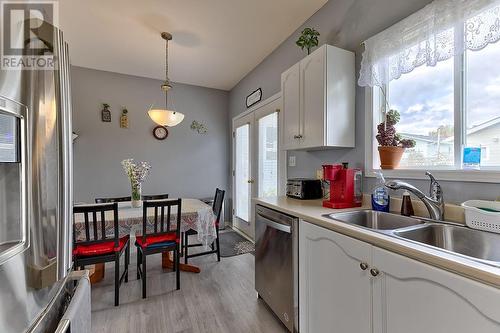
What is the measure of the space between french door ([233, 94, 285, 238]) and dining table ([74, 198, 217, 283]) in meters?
1.01

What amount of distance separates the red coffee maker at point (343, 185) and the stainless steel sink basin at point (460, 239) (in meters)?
0.52

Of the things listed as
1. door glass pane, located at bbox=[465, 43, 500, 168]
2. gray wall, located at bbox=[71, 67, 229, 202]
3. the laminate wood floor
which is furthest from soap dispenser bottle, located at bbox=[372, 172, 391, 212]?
gray wall, located at bbox=[71, 67, 229, 202]

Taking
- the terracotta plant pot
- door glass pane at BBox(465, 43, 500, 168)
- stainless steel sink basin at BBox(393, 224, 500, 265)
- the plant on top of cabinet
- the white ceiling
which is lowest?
stainless steel sink basin at BBox(393, 224, 500, 265)

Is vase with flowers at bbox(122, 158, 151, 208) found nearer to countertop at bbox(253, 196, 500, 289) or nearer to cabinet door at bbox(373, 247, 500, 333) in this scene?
countertop at bbox(253, 196, 500, 289)

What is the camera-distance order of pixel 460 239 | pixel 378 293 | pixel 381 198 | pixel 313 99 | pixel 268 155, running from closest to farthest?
pixel 378 293, pixel 460 239, pixel 381 198, pixel 313 99, pixel 268 155

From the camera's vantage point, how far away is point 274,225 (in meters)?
1.70

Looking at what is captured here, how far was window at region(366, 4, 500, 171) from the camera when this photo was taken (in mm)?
1150

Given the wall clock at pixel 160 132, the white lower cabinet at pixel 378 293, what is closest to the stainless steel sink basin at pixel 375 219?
the white lower cabinet at pixel 378 293

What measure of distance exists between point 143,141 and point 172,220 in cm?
212

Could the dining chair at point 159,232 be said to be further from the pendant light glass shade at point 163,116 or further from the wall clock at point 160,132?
the wall clock at point 160,132

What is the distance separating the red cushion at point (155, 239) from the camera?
2176 millimetres

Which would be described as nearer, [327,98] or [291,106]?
[327,98]

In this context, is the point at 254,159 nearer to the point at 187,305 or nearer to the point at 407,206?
the point at 187,305

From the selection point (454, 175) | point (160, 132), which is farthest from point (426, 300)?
point (160, 132)
